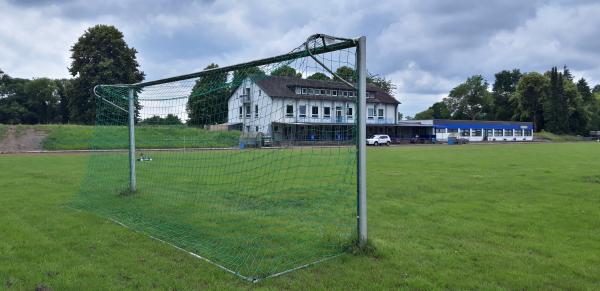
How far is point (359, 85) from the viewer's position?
5293 mm

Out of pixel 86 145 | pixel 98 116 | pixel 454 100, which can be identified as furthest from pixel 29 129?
pixel 454 100

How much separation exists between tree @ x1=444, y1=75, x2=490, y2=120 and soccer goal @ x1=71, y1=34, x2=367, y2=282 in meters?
97.1

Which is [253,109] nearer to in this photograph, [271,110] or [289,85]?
[271,110]

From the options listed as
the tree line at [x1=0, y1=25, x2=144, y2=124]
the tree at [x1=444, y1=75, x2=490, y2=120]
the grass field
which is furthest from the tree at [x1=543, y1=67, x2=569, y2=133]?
the grass field

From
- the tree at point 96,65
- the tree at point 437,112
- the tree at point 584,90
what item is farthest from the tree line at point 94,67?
the tree at point 584,90

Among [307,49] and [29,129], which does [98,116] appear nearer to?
[307,49]

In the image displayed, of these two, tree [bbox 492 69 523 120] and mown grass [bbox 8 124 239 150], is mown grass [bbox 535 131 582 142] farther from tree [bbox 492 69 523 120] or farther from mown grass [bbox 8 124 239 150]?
mown grass [bbox 8 124 239 150]

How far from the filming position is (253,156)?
9000mm

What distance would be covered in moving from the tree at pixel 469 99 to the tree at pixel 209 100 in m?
99.9

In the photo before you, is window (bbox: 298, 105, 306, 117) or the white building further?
window (bbox: 298, 105, 306, 117)

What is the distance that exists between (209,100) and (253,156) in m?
1.35

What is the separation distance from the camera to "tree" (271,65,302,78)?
5.94m

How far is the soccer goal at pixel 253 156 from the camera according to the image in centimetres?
544

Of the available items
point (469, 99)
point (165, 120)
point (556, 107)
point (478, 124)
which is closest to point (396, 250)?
point (165, 120)
